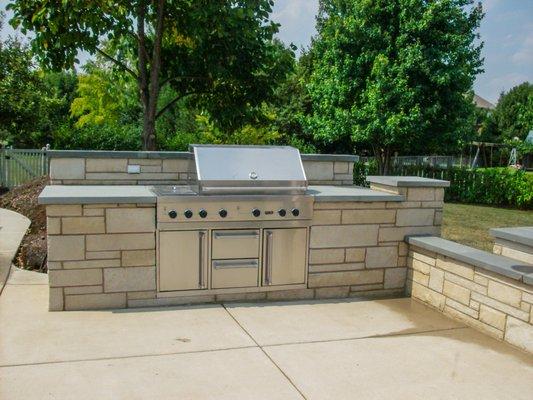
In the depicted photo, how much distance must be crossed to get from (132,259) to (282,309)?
1373mm

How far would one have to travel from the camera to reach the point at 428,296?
467 cm

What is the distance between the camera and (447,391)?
2984 millimetres

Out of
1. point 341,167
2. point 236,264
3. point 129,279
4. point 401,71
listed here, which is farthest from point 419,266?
point 401,71

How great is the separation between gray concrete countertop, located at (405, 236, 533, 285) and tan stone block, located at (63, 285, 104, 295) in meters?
2.92

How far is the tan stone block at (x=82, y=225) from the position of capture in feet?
13.1

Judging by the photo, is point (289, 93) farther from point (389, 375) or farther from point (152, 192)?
point (389, 375)

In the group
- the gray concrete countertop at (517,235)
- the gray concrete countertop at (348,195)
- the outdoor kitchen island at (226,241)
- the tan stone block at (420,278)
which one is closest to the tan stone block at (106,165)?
the outdoor kitchen island at (226,241)

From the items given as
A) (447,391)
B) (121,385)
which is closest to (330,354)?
(447,391)

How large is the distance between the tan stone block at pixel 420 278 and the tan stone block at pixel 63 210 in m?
3.16

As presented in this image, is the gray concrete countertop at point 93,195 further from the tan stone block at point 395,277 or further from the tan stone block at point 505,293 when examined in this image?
the tan stone block at point 505,293

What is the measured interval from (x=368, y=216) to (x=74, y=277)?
2.71 meters

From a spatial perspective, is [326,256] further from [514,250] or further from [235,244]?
[514,250]

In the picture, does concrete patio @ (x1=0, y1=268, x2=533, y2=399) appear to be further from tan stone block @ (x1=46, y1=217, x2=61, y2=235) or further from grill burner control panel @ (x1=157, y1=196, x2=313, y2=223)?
grill burner control panel @ (x1=157, y1=196, x2=313, y2=223)

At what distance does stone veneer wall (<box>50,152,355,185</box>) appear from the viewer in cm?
478
